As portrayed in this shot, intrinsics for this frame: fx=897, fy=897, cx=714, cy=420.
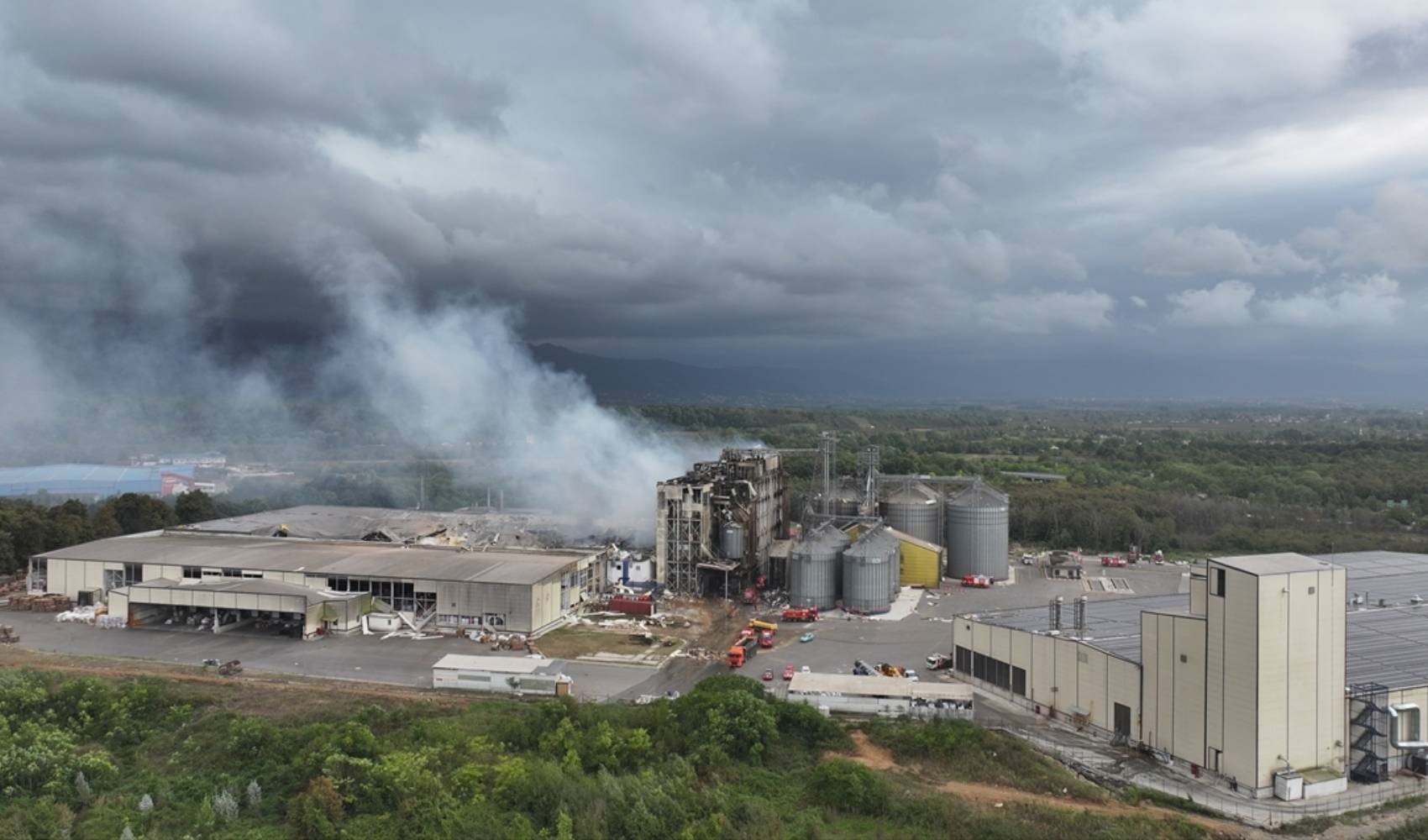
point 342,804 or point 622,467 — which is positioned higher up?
point 622,467

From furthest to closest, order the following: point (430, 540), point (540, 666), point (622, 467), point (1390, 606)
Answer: point (622, 467) < point (430, 540) < point (1390, 606) < point (540, 666)

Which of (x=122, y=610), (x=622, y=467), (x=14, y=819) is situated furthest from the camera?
(x=622, y=467)

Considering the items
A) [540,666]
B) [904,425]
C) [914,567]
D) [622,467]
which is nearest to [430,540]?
[622,467]

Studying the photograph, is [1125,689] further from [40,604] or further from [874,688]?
[40,604]

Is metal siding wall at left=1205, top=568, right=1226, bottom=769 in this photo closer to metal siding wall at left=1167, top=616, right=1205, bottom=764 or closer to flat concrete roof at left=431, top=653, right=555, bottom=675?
metal siding wall at left=1167, top=616, right=1205, bottom=764

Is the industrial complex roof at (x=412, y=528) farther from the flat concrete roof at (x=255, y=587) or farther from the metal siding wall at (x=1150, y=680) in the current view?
the metal siding wall at (x=1150, y=680)

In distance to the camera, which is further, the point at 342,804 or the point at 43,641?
the point at 43,641

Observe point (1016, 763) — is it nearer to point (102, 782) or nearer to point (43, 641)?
point (102, 782)
